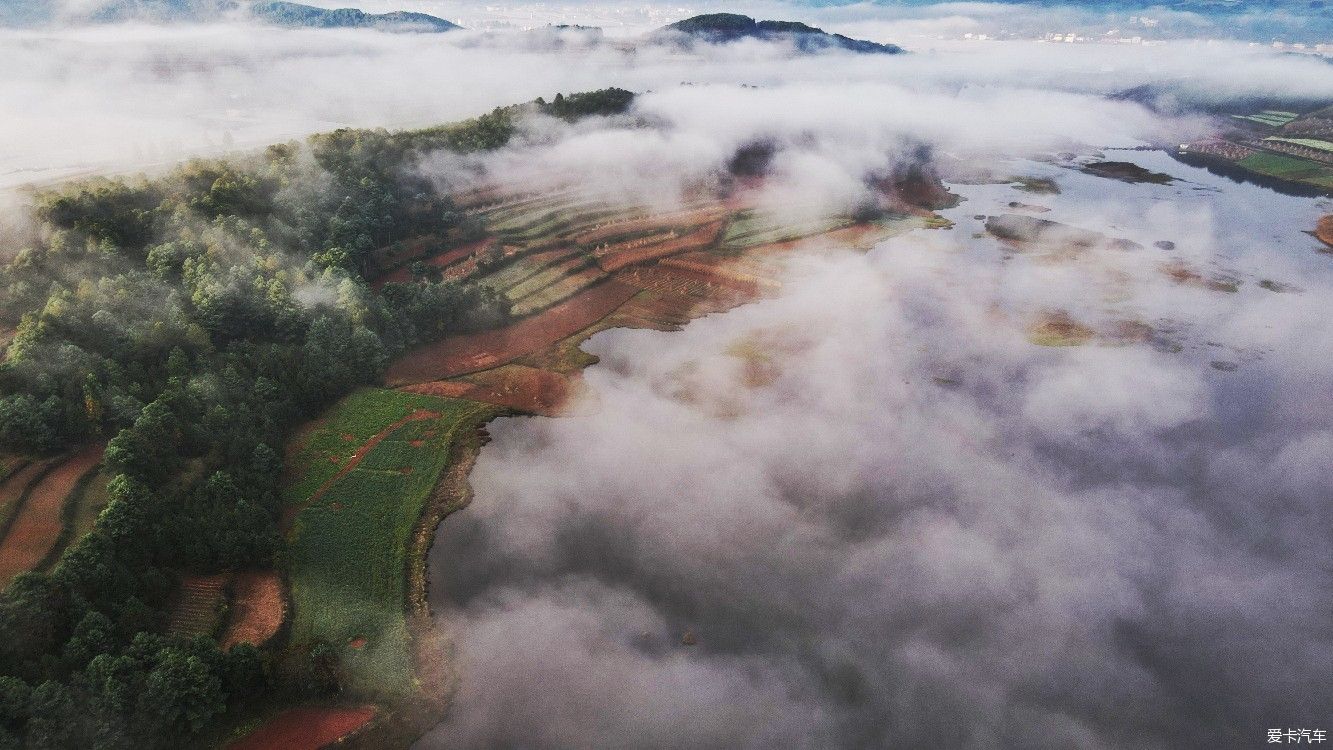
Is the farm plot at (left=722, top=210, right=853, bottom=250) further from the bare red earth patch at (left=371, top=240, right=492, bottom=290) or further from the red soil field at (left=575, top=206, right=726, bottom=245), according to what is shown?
the bare red earth patch at (left=371, top=240, right=492, bottom=290)

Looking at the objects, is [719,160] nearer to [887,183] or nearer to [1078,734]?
[887,183]

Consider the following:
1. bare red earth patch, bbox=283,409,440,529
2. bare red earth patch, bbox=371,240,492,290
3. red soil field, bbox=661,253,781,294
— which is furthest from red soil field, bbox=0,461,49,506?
red soil field, bbox=661,253,781,294

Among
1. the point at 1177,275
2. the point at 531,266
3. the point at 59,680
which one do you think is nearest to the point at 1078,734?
the point at 59,680

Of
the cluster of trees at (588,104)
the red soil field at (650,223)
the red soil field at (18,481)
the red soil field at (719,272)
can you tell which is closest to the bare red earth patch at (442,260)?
the red soil field at (650,223)

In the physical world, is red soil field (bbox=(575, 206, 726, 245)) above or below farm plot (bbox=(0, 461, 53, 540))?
above

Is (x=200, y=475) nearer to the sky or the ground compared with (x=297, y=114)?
nearer to the ground

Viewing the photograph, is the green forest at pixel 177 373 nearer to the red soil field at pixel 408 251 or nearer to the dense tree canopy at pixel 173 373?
the dense tree canopy at pixel 173 373
